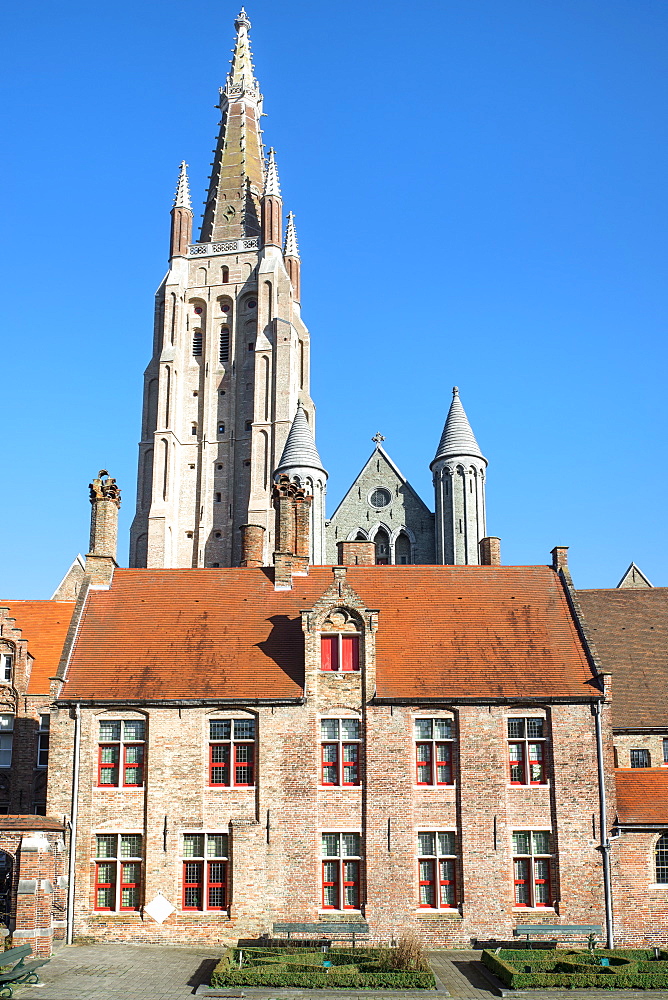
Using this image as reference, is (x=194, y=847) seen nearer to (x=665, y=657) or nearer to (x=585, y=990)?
(x=585, y=990)

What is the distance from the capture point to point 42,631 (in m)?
43.0

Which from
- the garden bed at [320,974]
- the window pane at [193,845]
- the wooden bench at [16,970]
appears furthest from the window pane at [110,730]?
the garden bed at [320,974]

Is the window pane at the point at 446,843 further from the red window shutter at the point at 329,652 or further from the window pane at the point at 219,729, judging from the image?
the window pane at the point at 219,729

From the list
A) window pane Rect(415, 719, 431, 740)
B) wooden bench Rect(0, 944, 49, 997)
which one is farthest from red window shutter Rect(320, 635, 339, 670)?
wooden bench Rect(0, 944, 49, 997)

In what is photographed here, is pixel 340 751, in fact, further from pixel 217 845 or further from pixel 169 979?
pixel 169 979

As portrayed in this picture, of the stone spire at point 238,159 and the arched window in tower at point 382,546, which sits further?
the stone spire at point 238,159

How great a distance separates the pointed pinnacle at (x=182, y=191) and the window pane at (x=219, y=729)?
239 ft

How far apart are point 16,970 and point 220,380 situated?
69.7 meters

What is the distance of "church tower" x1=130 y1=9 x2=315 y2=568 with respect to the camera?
8569 cm

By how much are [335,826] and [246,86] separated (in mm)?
89620

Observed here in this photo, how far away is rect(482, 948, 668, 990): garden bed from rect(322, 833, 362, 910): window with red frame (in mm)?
4496

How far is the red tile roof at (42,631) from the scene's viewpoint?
40.6 m

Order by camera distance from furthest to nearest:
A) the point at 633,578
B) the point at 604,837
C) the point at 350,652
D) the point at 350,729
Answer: the point at 633,578, the point at 350,652, the point at 350,729, the point at 604,837

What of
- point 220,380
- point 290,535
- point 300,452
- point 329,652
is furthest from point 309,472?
point 329,652
